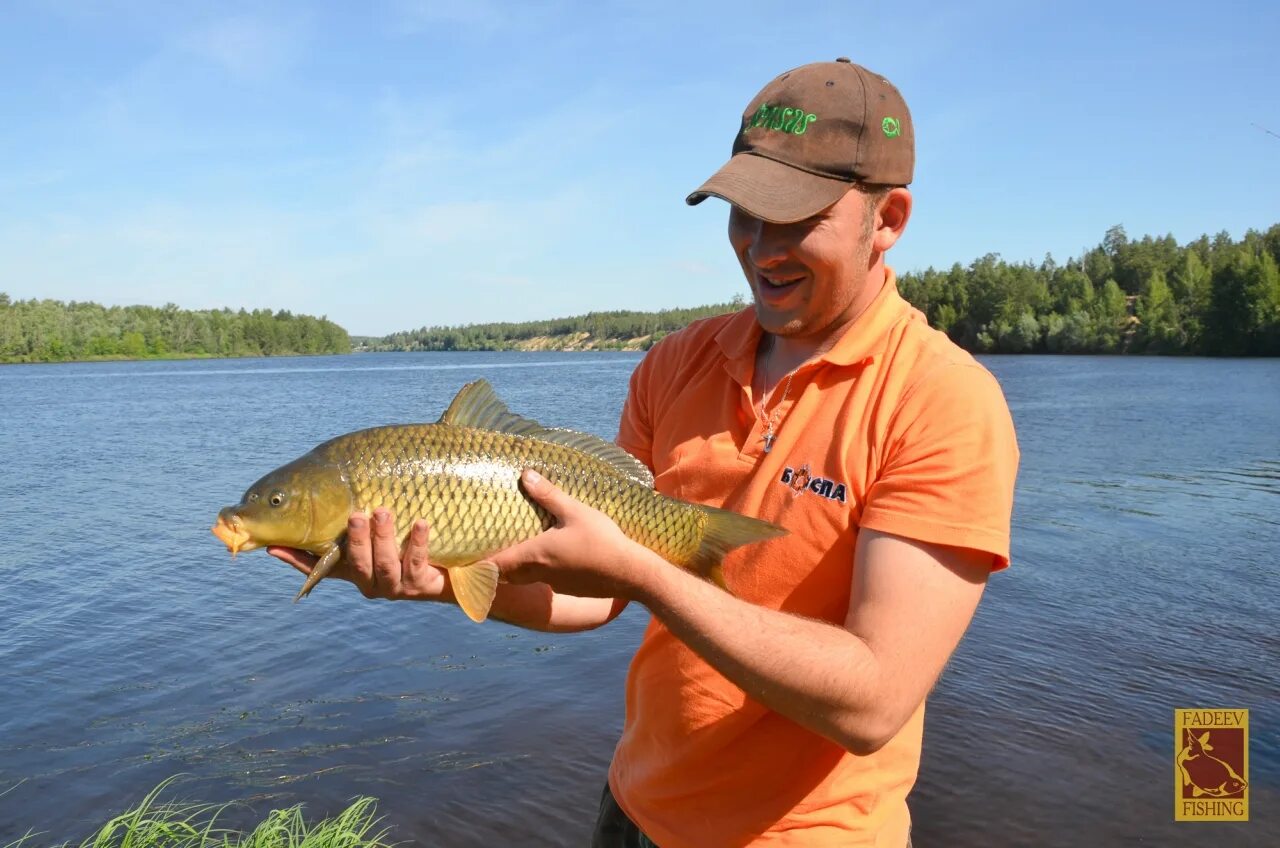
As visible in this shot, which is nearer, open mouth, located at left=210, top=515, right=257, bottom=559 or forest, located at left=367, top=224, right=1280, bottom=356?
open mouth, located at left=210, top=515, right=257, bottom=559

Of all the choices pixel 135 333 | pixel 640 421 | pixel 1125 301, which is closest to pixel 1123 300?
pixel 1125 301

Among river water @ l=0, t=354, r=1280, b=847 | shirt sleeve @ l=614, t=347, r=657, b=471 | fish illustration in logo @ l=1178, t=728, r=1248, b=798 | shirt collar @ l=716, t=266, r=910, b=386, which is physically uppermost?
shirt collar @ l=716, t=266, r=910, b=386

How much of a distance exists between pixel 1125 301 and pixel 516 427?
324 feet

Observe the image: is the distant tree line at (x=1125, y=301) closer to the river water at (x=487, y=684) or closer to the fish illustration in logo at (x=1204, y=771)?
the river water at (x=487, y=684)

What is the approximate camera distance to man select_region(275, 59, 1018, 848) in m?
1.81

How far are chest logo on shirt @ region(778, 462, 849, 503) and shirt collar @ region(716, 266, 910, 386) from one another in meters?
0.26

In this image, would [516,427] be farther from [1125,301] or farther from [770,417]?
[1125,301]

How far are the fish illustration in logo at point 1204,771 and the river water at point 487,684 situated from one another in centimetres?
16

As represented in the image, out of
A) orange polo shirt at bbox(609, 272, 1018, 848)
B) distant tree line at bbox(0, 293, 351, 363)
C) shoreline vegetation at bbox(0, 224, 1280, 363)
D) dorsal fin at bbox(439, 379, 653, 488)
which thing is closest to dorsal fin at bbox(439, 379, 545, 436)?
dorsal fin at bbox(439, 379, 653, 488)

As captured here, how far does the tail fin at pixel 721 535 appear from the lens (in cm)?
207

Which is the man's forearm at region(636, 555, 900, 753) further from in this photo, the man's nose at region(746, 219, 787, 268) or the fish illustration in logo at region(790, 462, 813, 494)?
the man's nose at region(746, 219, 787, 268)

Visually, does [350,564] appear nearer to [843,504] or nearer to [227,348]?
[843,504]

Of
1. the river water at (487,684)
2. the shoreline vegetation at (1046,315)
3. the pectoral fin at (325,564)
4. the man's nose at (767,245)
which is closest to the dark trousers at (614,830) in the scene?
the pectoral fin at (325,564)

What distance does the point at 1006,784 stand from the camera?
7.38 metres
